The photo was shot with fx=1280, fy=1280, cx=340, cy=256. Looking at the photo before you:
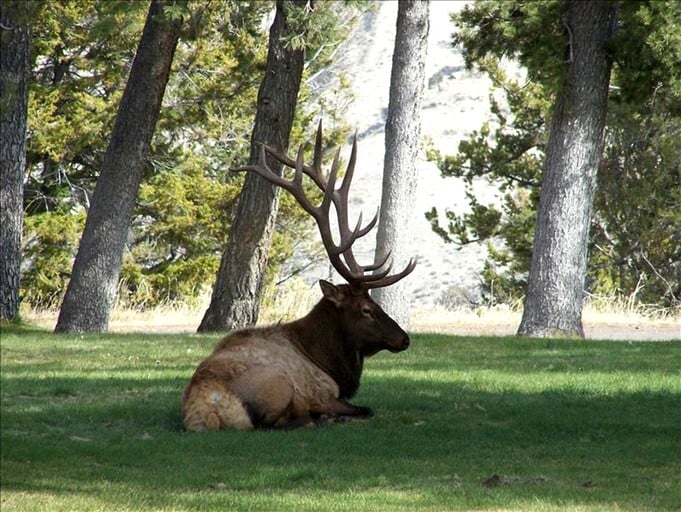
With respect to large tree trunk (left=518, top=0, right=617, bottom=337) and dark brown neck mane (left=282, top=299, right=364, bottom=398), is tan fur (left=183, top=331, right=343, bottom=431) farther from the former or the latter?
large tree trunk (left=518, top=0, right=617, bottom=337)

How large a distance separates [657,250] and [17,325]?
17926 millimetres

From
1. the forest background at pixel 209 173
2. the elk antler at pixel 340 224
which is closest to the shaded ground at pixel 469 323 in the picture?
the forest background at pixel 209 173

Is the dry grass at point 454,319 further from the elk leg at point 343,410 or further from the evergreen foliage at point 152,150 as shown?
the elk leg at point 343,410

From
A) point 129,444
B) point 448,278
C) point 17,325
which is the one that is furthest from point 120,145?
point 448,278

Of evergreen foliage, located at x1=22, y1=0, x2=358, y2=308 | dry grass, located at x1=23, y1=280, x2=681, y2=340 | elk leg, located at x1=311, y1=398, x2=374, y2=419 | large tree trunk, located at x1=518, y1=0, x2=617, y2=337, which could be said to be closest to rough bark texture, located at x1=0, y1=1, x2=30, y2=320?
dry grass, located at x1=23, y1=280, x2=681, y2=340

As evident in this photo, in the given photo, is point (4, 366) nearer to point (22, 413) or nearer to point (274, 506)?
point (22, 413)

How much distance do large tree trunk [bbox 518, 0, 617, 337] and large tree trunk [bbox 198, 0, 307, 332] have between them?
159 inches

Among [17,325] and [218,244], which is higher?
[218,244]

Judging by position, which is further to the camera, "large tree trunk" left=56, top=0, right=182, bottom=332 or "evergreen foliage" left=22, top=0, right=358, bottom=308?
"evergreen foliage" left=22, top=0, right=358, bottom=308

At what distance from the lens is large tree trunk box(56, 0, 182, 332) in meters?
19.8

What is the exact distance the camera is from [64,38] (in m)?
32.1

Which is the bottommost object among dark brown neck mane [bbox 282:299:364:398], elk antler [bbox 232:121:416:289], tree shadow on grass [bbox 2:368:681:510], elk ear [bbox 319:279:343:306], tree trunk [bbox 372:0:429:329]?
tree shadow on grass [bbox 2:368:681:510]

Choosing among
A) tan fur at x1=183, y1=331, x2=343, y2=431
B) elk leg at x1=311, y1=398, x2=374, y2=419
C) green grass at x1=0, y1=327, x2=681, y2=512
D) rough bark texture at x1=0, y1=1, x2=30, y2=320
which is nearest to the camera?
green grass at x1=0, y1=327, x2=681, y2=512

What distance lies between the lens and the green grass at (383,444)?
25.3ft
